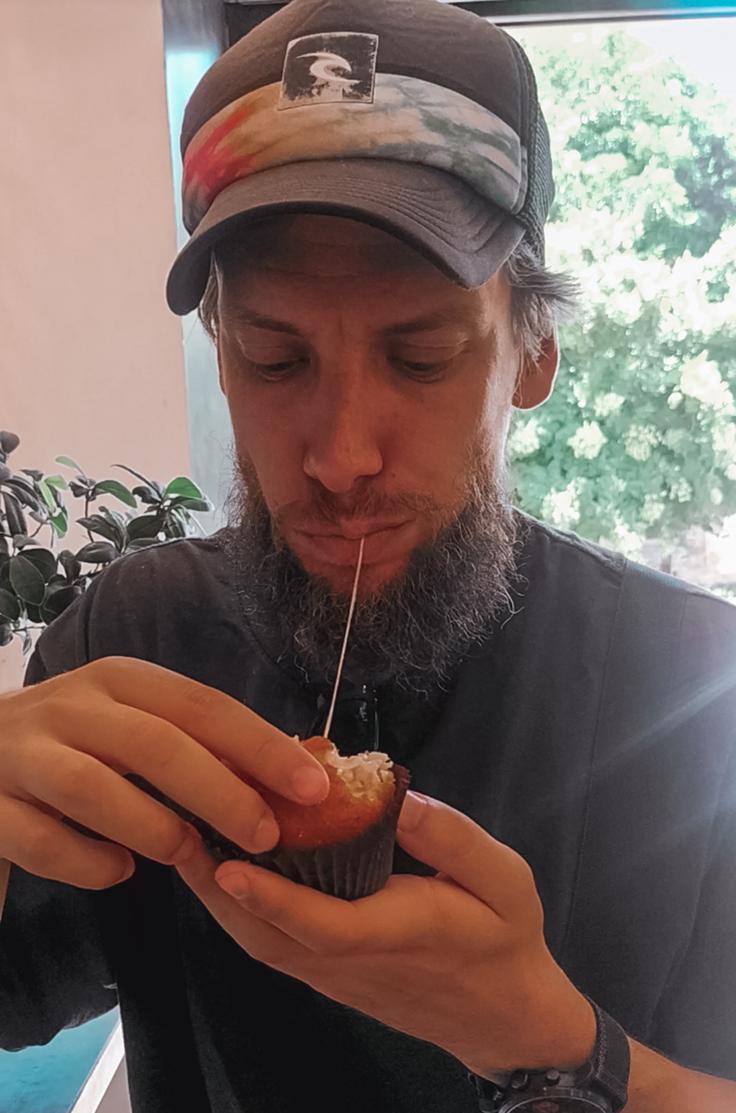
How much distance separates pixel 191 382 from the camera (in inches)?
75.9

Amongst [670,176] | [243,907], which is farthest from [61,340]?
[243,907]

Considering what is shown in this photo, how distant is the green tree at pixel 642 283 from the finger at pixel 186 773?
1713 mm

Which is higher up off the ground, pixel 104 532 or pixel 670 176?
pixel 670 176

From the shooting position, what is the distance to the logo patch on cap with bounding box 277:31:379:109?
78 centimetres

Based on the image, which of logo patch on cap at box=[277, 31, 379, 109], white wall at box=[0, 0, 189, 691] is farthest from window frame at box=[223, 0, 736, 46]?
logo patch on cap at box=[277, 31, 379, 109]

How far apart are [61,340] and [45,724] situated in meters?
1.41

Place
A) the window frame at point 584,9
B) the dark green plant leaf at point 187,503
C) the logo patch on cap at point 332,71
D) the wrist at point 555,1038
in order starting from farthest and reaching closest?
1. the window frame at point 584,9
2. the dark green plant leaf at point 187,503
3. the logo patch on cap at point 332,71
4. the wrist at point 555,1038

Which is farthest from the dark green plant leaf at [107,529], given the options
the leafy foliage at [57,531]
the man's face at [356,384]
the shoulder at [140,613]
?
the man's face at [356,384]

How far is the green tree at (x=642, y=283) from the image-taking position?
80.2 inches

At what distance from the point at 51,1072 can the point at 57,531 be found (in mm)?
774

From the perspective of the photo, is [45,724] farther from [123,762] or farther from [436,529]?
[436,529]

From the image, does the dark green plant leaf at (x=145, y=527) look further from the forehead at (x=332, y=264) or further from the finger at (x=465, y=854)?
the finger at (x=465, y=854)

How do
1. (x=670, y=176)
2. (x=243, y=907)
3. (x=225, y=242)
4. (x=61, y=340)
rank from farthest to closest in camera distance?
1. (x=670, y=176)
2. (x=61, y=340)
3. (x=225, y=242)
4. (x=243, y=907)

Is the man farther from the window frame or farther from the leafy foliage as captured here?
the window frame
